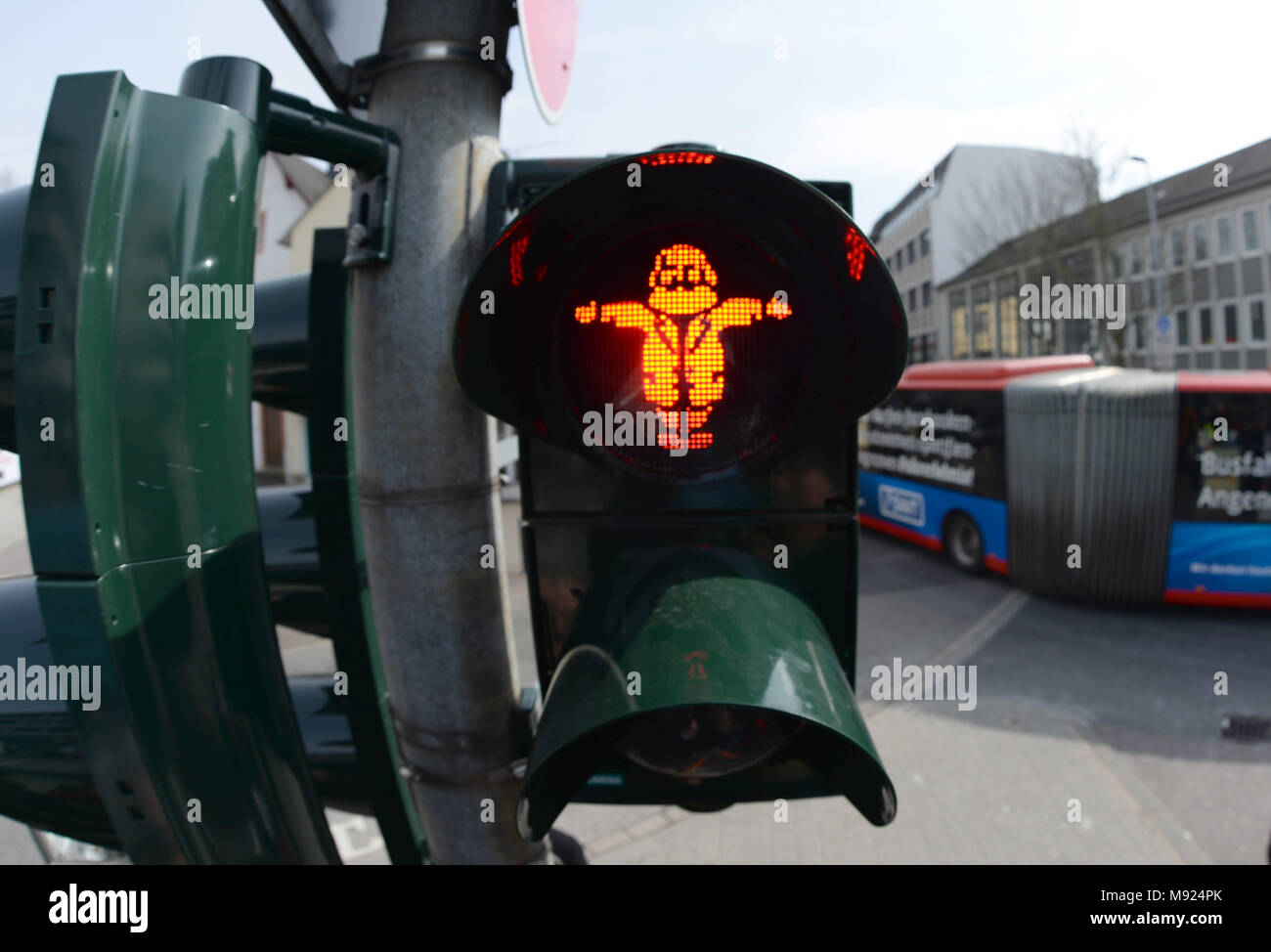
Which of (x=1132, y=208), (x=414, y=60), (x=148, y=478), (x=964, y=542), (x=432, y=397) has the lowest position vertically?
(x=964, y=542)

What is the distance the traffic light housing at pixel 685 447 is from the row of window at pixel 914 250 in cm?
4460

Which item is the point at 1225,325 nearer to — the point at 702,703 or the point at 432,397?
the point at 432,397

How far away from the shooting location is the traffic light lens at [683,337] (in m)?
1.53

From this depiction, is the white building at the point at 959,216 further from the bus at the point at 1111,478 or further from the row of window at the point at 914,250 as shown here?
the bus at the point at 1111,478

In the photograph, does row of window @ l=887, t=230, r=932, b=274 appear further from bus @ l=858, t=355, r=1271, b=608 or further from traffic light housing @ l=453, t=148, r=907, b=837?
traffic light housing @ l=453, t=148, r=907, b=837

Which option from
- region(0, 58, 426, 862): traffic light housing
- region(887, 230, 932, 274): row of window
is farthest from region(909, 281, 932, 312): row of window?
region(0, 58, 426, 862): traffic light housing

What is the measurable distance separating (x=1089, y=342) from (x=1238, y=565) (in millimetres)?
18211

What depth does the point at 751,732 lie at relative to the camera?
5.23ft

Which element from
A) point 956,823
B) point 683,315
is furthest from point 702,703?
point 956,823

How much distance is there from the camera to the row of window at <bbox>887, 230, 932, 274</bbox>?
43531mm

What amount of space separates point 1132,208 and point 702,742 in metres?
10.3

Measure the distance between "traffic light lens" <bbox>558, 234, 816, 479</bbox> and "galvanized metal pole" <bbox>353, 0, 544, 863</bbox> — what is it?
1.17ft

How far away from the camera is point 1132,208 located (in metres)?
9.43

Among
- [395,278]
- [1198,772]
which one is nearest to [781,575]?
[395,278]
